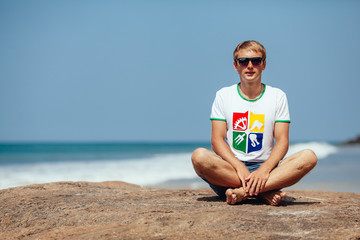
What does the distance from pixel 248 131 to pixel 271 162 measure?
361 millimetres

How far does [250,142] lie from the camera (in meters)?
3.89

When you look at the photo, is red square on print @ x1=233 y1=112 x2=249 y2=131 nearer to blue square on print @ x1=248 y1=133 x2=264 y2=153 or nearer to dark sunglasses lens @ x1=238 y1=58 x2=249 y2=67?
blue square on print @ x1=248 y1=133 x2=264 y2=153

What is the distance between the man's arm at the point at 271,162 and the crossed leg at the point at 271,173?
0.06 m

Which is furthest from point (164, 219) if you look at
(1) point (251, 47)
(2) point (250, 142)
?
(1) point (251, 47)

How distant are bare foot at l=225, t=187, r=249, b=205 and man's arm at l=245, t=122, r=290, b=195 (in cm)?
6

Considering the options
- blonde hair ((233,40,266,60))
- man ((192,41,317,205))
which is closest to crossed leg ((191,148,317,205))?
man ((192,41,317,205))

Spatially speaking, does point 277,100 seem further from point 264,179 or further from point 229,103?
point 264,179

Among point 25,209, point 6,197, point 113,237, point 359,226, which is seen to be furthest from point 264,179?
point 6,197

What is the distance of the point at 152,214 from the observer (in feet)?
10.5

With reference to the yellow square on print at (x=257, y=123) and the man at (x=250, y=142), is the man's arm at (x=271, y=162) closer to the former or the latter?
the man at (x=250, y=142)

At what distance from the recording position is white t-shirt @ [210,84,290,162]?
3.88 m

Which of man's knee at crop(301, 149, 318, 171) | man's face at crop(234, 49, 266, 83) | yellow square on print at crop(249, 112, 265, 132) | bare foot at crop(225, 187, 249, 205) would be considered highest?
man's face at crop(234, 49, 266, 83)

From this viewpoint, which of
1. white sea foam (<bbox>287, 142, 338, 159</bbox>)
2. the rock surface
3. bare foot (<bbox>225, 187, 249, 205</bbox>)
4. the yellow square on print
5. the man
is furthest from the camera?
white sea foam (<bbox>287, 142, 338, 159</bbox>)

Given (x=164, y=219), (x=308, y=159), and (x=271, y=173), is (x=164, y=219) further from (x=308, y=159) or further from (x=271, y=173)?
(x=308, y=159)
